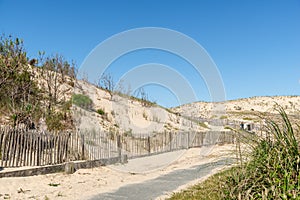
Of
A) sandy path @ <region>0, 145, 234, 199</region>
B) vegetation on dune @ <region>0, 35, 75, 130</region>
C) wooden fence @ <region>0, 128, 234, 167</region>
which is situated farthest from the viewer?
vegetation on dune @ <region>0, 35, 75, 130</region>

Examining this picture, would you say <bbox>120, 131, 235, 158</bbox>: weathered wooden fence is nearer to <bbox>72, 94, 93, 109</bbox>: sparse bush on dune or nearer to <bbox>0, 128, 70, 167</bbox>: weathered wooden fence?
<bbox>0, 128, 70, 167</bbox>: weathered wooden fence

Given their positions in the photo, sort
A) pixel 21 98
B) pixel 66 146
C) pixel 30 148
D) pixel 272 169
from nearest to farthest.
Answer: pixel 272 169
pixel 30 148
pixel 66 146
pixel 21 98

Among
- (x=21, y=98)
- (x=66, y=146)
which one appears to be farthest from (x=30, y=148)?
(x=21, y=98)

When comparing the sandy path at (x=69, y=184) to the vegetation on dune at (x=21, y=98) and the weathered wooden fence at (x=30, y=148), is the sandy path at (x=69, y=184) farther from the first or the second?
the vegetation on dune at (x=21, y=98)

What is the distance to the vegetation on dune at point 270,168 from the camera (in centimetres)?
388

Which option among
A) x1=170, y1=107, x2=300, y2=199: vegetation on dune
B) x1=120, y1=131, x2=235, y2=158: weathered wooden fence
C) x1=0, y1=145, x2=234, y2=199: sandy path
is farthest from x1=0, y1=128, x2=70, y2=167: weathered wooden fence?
x1=170, y1=107, x2=300, y2=199: vegetation on dune

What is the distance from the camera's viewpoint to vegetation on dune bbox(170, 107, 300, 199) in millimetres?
3885

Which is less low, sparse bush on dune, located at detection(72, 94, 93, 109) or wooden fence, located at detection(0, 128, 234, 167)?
sparse bush on dune, located at detection(72, 94, 93, 109)

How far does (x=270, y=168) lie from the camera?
4113mm

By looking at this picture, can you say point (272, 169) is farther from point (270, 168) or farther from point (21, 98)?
point (21, 98)

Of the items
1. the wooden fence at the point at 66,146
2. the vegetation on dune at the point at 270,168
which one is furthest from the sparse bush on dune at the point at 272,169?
the wooden fence at the point at 66,146

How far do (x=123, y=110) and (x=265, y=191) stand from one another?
26873mm

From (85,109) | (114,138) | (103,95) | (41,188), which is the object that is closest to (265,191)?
(41,188)

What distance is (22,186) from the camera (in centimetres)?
832
